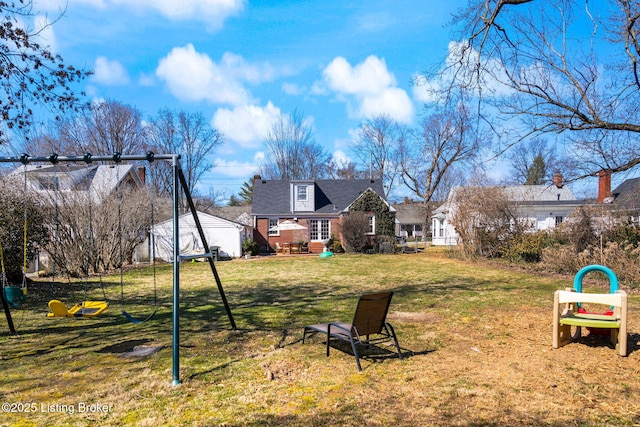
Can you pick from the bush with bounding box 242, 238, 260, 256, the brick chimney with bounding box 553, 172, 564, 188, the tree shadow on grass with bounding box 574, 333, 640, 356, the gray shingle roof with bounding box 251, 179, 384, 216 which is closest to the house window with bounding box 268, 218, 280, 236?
the gray shingle roof with bounding box 251, 179, 384, 216

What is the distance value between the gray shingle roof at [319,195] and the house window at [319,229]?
2.48ft

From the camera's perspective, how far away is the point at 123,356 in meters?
6.37

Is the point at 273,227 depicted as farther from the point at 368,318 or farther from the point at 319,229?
the point at 368,318

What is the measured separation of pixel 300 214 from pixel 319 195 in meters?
2.84

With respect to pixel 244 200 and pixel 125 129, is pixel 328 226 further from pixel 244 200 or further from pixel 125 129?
pixel 244 200

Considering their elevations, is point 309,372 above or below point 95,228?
below

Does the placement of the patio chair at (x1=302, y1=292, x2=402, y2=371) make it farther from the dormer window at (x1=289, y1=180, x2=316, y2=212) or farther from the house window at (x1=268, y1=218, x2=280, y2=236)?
the dormer window at (x1=289, y1=180, x2=316, y2=212)

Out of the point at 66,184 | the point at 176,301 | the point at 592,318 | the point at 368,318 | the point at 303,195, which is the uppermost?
the point at 303,195

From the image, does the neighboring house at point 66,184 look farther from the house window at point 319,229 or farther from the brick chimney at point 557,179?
the house window at point 319,229

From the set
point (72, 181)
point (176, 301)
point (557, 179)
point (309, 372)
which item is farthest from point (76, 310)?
point (72, 181)

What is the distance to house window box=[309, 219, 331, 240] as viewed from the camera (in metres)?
32.9

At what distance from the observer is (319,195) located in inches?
1375

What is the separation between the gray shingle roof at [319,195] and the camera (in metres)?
33.3

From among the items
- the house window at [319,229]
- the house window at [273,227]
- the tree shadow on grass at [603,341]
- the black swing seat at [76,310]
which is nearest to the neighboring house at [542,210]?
the house window at [319,229]
